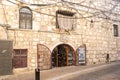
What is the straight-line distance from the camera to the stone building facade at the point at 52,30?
12.7 metres

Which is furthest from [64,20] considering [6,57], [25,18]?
[6,57]

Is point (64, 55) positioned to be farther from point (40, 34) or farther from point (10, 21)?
point (10, 21)

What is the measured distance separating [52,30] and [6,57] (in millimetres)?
3940

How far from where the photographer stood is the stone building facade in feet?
41.6

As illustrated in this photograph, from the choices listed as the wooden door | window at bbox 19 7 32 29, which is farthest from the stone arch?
window at bbox 19 7 32 29

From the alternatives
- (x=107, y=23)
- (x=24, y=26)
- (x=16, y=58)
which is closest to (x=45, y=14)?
(x=24, y=26)

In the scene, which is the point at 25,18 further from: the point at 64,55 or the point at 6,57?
the point at 64,55

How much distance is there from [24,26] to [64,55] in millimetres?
4126

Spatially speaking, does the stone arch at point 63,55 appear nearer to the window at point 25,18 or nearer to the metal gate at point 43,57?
the metal gate at point 43,57

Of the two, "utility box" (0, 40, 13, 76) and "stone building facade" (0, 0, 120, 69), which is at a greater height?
"stone building facade" (0, 0, 120, 69)

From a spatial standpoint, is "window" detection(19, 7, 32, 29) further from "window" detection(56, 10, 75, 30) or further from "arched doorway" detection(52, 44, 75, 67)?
"arched doorway" detection(52, 44, 75, 67)

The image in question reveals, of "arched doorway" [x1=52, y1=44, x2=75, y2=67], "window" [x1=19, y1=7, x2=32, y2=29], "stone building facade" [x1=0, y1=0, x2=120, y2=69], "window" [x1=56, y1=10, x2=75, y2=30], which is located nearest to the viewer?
"stone building facade" [x1=0, y1=0, x2=120, y2=69]

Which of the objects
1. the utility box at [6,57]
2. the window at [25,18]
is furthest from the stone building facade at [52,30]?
the utility box at [6,57]

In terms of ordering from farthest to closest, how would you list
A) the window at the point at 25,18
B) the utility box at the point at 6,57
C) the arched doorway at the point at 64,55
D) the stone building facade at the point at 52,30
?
the arched doorway at the point at 64,55
the window at the point at 25,18
the stone building facade at the point at 52,30
the utility box at the point at 6,57
